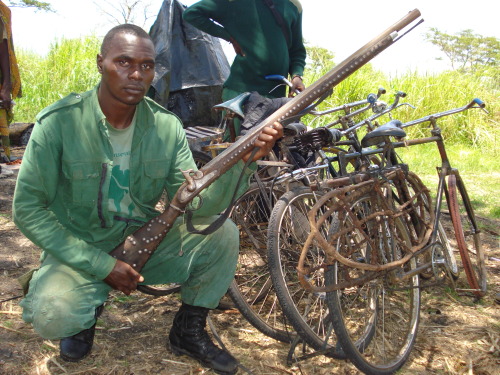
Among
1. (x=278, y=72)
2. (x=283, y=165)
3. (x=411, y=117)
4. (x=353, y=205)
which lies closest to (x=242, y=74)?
(x=278, y=72)

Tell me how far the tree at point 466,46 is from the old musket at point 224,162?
104 ft

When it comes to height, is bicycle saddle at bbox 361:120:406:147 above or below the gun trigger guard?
above

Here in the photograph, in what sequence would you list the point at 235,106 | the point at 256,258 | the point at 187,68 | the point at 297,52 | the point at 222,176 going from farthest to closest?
1. the point at 187,68
2. the point at 297,52
3. the point at 256,258
4. the point at 235,106
5. the point at 222,176

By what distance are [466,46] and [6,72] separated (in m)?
31.7

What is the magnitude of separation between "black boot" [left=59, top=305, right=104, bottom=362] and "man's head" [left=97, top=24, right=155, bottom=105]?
1.16m

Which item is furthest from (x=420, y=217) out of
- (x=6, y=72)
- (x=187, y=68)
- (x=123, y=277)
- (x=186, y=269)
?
(x=6, y=72)

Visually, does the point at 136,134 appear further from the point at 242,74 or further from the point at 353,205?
the point at 242,74

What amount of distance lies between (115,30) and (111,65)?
0.20m

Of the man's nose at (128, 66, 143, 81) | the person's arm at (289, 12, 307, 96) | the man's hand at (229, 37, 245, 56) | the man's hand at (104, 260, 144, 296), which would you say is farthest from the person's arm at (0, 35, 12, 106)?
the man's hand at (104, 260, 144, 296)

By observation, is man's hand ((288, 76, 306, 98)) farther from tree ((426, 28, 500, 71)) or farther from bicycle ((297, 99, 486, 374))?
tree ((426, 28, 500, 71))

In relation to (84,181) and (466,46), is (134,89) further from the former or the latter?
(466,46)

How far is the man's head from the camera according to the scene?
265 centimetres

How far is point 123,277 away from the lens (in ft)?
8.47

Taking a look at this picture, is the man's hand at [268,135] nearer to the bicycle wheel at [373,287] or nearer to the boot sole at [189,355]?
the bicycle wheel at [373,287]
